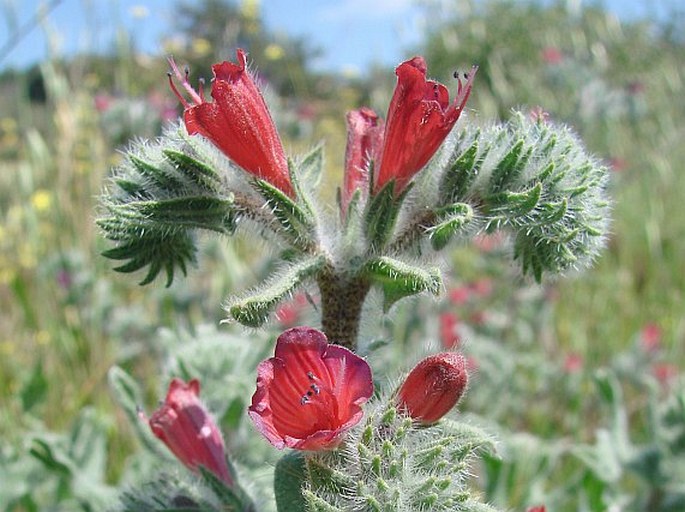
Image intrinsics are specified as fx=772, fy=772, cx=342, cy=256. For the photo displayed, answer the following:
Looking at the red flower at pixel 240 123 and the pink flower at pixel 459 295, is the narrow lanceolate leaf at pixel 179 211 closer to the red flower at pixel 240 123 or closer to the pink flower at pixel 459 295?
the red flower at pixel 240 123

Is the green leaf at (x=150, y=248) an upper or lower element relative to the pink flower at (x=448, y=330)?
lower

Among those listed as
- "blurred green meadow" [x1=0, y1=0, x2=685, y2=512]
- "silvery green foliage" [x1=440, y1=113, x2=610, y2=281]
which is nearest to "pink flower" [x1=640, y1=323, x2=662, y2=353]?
"blurred green meadow" [x1=0, y1=0, x2=685, y2=512]

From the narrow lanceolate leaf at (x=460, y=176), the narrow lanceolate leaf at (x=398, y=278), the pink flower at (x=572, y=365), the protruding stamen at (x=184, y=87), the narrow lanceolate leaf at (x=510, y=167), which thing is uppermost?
the pink flower at (x=572, y=365)

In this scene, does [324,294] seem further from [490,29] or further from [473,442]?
[490,29]

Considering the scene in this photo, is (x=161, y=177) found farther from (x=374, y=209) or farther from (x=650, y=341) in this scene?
(x=650, y=341)

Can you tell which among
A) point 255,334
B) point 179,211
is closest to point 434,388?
point 179,211

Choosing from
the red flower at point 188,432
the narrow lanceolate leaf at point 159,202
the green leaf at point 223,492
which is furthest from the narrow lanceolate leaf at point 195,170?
the green leaf at point 223,492

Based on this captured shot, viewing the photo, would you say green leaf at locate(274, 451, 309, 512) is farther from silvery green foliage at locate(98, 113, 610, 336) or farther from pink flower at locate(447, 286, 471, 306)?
pink flower at locate(447, 286, 471, 306)
